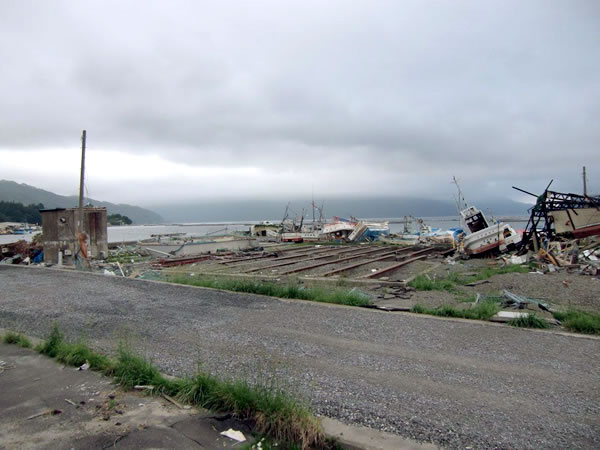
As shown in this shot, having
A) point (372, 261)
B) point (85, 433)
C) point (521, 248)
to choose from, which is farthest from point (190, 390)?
point (521, 248)

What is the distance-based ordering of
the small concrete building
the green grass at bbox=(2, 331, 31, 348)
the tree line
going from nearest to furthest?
1. the green grass at bbox=(2, 331, 31, 348)
2. the small concrete building
3. the tree line

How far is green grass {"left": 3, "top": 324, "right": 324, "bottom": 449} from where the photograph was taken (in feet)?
11.0

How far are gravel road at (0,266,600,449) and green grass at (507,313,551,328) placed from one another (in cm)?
38

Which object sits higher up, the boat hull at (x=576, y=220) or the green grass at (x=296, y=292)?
the boat hull at (x=576, y=220)

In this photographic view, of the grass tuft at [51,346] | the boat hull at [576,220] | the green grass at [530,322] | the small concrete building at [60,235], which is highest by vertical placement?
the boat hull at [576,220]

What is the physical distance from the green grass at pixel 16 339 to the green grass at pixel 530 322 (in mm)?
7756

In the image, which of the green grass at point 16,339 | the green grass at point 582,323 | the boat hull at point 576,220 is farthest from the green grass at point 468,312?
the boat hull at point 576,220

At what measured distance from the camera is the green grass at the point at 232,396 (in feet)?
11.0

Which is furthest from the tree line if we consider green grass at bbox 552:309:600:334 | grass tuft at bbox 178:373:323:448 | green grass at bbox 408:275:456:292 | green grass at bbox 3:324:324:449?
green grass at bbox 552:309:600:334

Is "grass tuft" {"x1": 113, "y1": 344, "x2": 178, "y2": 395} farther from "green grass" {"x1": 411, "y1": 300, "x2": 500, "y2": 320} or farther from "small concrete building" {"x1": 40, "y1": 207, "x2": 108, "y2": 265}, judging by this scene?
"small concrete building" {"x1": 40, "y1": 207, "x2": 108, "y2": 265}

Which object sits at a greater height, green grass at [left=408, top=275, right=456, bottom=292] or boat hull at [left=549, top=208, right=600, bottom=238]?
boat hull at [left=549, top=208, right=600, bottom=238]

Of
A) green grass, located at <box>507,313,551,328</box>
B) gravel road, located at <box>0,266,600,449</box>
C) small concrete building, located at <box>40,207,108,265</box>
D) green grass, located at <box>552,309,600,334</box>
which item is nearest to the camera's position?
gravel road, located at <box>0,266,600,449</box>

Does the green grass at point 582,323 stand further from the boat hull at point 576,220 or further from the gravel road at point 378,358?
the boat hull at point 576,220

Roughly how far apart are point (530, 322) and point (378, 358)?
3.42 m
